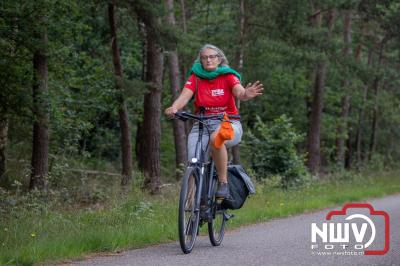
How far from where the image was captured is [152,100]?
901 inches

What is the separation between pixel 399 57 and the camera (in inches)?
1738

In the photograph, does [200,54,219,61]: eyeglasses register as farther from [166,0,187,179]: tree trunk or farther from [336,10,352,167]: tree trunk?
[336,10,352,167]: tree trunk

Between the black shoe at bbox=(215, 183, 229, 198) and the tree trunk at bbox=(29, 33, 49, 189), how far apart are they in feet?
Answer: 26.2

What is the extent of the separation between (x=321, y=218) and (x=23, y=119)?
24.7 ft

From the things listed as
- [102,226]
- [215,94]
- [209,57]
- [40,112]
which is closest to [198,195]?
[215,94]

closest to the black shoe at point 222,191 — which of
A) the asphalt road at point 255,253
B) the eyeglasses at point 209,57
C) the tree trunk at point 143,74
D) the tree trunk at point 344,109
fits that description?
the asphalt road at point 255,253

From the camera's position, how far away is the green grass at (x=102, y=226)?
8172 millimetres

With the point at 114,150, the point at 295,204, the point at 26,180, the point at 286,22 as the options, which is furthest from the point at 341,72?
the point at 295,204

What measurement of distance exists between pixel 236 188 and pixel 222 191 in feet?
1.08

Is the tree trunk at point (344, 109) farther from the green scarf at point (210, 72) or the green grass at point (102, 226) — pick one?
the green scarf at point (210, 72)

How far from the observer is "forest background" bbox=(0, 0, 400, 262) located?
677 inches

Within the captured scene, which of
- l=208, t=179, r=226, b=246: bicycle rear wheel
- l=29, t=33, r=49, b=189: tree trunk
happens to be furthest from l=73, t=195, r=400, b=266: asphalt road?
l=29, t=33, r=49, b=189: tree trunk

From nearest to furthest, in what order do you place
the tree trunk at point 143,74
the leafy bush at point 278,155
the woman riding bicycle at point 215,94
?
the woman riding bicycle at point 215,94
the leafy bush at point 278,155
the tree trunk at point 143,74

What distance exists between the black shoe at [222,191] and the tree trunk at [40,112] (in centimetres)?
797
